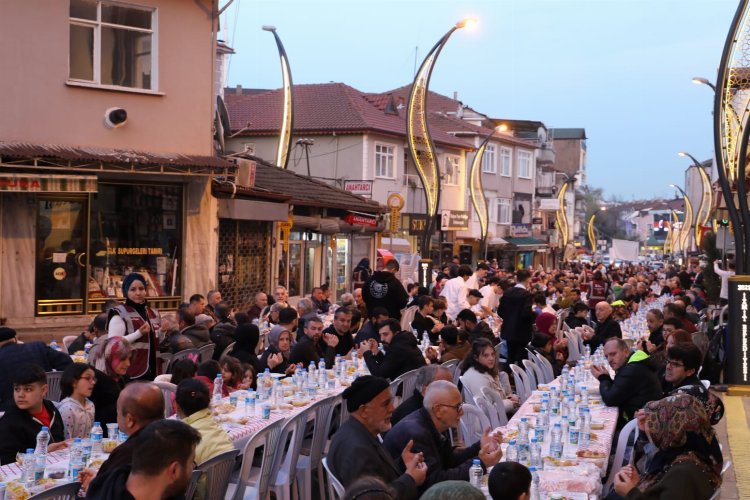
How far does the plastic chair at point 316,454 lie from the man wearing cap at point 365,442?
240cm

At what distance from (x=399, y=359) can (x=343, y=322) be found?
7.49ft

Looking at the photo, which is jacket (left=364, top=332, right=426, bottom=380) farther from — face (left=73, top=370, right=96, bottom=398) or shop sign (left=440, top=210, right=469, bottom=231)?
shop sign (left=440, top=210, right=469, bottom=231)

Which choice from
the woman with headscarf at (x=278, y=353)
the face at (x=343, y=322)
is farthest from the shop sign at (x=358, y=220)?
the woman with headscarf at (x=278, y=353)

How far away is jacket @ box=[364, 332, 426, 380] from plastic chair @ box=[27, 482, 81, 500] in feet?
18.5

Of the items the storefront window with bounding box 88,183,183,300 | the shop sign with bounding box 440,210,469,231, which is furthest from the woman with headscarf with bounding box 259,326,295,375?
the shop sign with bounding box 440,210,469,231

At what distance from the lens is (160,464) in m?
4.25

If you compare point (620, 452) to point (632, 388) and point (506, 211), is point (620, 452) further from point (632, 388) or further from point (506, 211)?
point (506, 211)

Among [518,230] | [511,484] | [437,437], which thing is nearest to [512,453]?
[437,437]

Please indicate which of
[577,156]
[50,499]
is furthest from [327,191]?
[577,156]

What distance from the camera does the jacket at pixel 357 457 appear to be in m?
5.53

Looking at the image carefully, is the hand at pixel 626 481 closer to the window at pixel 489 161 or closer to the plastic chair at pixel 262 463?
the plastic chair at pixel 262 463

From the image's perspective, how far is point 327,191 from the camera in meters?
28.9

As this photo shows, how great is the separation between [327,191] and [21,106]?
508 inches

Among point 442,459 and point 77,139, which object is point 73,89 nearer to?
point 77,139
